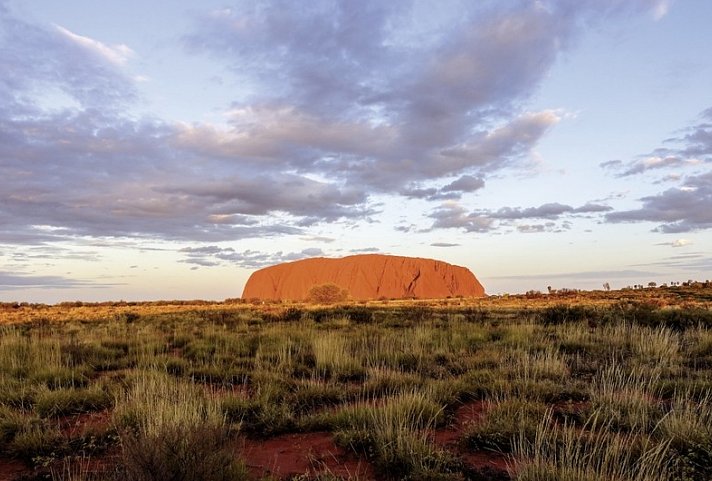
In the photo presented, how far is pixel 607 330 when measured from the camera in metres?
13.9

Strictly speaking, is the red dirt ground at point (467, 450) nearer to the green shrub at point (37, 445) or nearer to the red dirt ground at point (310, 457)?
the red dirt ground at point (310, 457)

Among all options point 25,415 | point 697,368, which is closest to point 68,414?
point 25,415

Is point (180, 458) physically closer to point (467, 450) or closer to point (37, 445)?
point (37, 445)

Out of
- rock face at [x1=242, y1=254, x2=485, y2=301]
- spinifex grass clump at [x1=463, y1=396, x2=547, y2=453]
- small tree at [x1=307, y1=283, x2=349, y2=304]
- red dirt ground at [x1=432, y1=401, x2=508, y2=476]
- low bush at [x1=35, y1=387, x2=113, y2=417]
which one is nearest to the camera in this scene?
red dirt ground at [x1=432, y1=401, x2=508, y2=476]

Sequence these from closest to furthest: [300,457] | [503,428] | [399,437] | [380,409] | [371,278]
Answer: [399,437] < [300,457] < [503,428] < [380,409] < [371,278]

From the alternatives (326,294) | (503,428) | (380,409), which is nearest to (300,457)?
(380,409)

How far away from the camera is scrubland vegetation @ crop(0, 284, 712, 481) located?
4219 millimetres

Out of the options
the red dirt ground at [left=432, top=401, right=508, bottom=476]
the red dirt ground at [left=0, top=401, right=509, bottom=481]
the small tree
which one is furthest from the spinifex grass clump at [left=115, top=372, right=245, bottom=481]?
the small tree

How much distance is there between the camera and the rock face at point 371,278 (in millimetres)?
117875

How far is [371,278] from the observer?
120500mm

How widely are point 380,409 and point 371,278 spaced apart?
115280 mm

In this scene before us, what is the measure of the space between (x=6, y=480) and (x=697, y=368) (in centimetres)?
1110

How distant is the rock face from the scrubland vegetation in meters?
104

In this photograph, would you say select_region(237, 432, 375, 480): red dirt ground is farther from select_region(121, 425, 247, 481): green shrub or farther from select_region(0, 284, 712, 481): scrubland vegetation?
select_region(121, 425, 247, 481): green shrub
